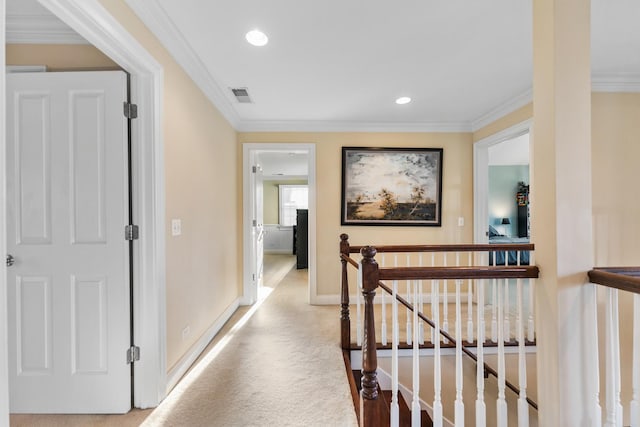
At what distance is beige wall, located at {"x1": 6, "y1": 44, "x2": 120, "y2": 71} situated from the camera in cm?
172

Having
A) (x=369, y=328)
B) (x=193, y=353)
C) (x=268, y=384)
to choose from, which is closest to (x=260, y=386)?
(x=268, y=384)

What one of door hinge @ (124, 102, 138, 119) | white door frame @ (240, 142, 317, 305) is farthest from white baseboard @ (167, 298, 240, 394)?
door hinge @ (124, 102, 138, 119)

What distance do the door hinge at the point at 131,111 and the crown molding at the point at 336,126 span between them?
2027 mm

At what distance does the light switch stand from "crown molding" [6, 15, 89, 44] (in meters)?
1.21

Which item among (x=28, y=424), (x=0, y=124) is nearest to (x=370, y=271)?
(x=0, y=124)

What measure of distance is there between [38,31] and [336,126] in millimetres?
2758

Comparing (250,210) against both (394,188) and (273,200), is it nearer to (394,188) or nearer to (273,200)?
(394,188)

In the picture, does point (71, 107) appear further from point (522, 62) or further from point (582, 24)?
point (522, 62)

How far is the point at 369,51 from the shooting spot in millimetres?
2127

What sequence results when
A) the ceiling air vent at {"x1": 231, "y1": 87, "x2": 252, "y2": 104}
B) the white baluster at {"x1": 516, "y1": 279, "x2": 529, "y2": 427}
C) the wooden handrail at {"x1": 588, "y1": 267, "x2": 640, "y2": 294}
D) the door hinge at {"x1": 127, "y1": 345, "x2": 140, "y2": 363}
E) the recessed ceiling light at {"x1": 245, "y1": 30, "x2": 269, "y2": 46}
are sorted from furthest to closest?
1. the ceiling air vent at {"x1": 231, "y1": 87, "x2": 252, "y2": 104}
2. the recessed ceiling light at {"x1": 245, "y1": 30, "x2": 269, "y2": 46}
3. the door hinge at {"x1": 127, "y1": 345, "x2": 140, "y2": 363}
4. the white baluster at {"x1": 516, "y1": 279, "x2": 529, "y2": 427}
5. the wooden handrail at {"x1": 588, "y1": 267, "x2": 640, "y2": 294}

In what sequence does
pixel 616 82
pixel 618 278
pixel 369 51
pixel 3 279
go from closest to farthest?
pixel 3 279 → pixel 618 278 → pixel 369 51 → pixel 616 82

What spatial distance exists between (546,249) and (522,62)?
1.78 metres

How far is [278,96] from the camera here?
2.93m

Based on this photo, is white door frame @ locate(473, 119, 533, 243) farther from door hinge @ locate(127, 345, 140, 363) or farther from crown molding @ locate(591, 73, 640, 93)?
door hinge @ locate(127, 345, 140, 363)
